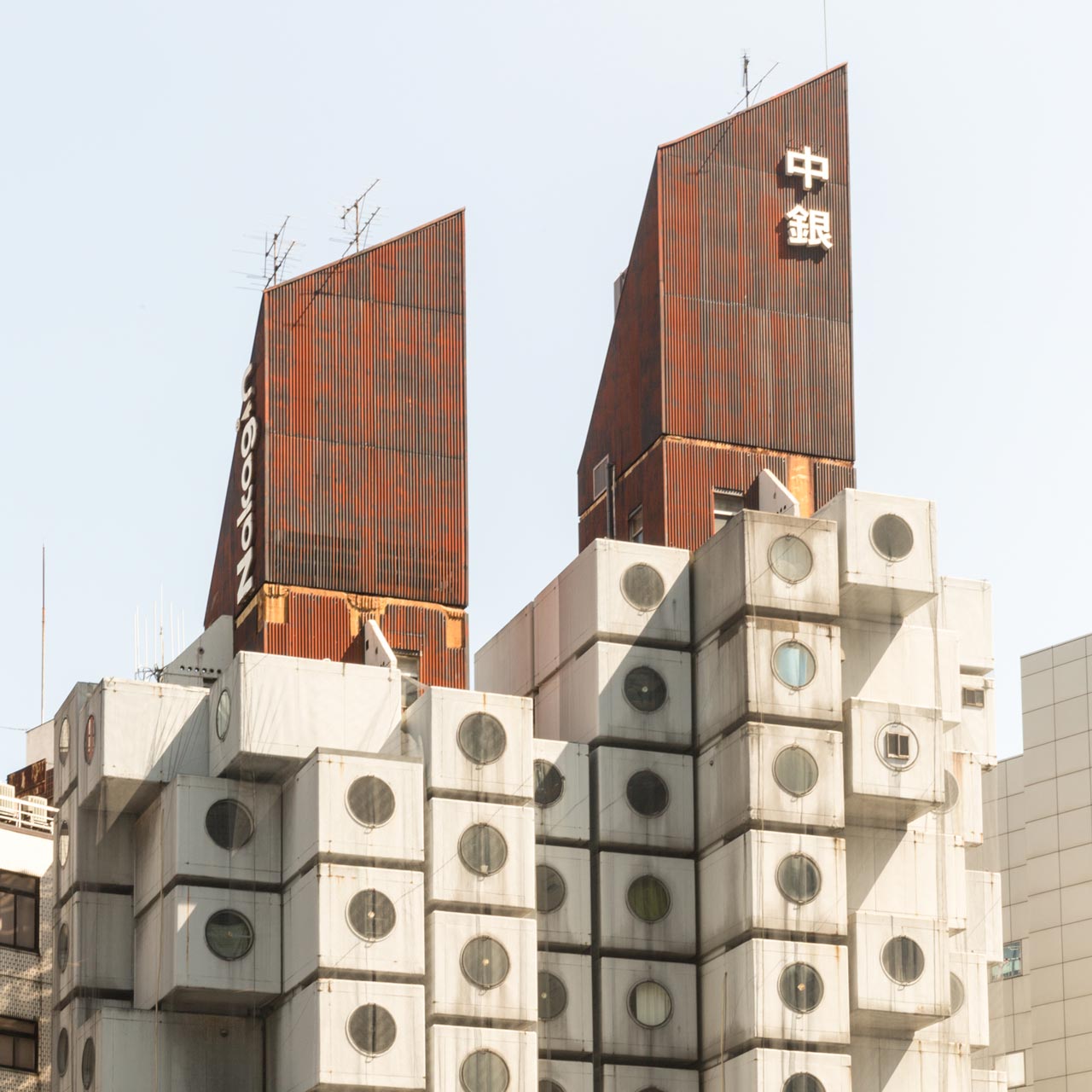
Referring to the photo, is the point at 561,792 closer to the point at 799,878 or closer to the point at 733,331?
the point at 799,878

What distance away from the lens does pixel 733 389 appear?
81.8 metres

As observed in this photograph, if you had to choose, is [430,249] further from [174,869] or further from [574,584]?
[174,869]

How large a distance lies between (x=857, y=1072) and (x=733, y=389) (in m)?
21.1

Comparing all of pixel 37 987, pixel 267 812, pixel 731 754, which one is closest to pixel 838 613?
pixel 731 754

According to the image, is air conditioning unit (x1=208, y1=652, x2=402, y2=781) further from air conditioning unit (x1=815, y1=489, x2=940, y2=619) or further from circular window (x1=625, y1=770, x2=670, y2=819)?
air conditioning unit (x1=815, y1=489, x2=940, y2=619)

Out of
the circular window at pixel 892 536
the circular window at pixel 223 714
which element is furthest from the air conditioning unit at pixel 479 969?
the circular window at pixel 892 536

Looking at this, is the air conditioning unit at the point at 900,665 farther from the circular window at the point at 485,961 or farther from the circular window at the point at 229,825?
the circular window at the point at 229,825

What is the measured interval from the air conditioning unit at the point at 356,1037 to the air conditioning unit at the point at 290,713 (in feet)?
21.2

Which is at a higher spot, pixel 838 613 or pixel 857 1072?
pixel 838 613

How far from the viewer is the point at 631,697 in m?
75.0

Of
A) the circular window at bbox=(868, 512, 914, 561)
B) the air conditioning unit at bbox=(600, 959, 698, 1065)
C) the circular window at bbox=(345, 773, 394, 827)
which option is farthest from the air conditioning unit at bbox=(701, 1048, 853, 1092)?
the circular window at bbox=(868, 512, 914, 561)

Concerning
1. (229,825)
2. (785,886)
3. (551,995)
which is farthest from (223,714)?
(785,886)

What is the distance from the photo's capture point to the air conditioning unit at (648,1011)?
71.8 meters

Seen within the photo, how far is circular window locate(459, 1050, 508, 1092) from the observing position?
68562 mm
